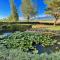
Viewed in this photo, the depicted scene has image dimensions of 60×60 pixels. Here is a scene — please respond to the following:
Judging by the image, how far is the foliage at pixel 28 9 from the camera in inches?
652

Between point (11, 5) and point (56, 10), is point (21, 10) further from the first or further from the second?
point (56, 10)

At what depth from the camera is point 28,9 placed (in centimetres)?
1680

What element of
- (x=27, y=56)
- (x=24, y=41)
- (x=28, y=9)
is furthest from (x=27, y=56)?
(x=28, y=9)

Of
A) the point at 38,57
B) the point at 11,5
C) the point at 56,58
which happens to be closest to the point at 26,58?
the point at 38,57

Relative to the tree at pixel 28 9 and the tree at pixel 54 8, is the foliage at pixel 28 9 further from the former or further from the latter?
the tree at pixel 54 8

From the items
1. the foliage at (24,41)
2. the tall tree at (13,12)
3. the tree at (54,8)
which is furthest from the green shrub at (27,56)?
the tall tree at (13,12)

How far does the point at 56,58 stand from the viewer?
2939 millimetres

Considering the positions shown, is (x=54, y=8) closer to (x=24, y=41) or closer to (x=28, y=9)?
(x=28, y=9)

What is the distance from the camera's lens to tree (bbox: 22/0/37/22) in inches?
652

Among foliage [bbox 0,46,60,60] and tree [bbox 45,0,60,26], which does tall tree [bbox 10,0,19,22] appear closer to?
tree [bbox 45,0,60,26]

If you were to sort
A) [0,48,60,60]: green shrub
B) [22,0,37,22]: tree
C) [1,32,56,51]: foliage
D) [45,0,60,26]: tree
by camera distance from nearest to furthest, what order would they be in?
[0,48,60,60]: green shrub < [1,32,56,51]: foliage < [45,0,60,26]: tree < [22,0,37,22]: tree

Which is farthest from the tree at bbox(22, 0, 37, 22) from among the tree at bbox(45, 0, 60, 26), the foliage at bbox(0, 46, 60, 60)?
the foliage at bbox(0, 46, 60, 60)

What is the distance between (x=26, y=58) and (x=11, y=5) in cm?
1383

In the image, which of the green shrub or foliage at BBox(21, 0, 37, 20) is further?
foliage at BBox(21, 0, 37, 20)
